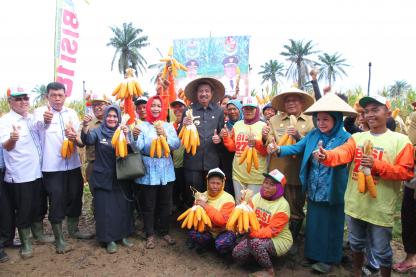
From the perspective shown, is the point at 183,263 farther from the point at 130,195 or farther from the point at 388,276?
the point at 388,276

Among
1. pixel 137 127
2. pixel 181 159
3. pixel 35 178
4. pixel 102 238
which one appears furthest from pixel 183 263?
pixel 35 178

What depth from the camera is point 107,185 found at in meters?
4.26

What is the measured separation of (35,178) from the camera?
4145 millimetres

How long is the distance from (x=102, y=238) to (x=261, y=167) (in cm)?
244

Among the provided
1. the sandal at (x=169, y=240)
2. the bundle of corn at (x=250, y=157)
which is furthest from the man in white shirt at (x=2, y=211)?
the bundle of corn at (x=250, y=157)

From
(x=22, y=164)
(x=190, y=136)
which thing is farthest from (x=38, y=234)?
(x=190, y=136)

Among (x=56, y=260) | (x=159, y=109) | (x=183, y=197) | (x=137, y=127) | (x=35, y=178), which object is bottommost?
(x=56, y=260)

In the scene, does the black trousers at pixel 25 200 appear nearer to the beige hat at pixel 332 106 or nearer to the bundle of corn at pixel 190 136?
the bundle of corn at pixel 190 136

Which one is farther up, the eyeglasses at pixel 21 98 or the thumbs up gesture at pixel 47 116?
the eyeglasses at pixel 21 98

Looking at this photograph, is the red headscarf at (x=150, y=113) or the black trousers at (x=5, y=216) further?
the red headscarf at (x=150, y=113)

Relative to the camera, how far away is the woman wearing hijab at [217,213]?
397 cm

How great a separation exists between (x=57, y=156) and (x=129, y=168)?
1026mm

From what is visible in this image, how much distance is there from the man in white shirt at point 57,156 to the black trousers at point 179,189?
1.55 meters

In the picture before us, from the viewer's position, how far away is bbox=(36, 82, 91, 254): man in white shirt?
4207mm
